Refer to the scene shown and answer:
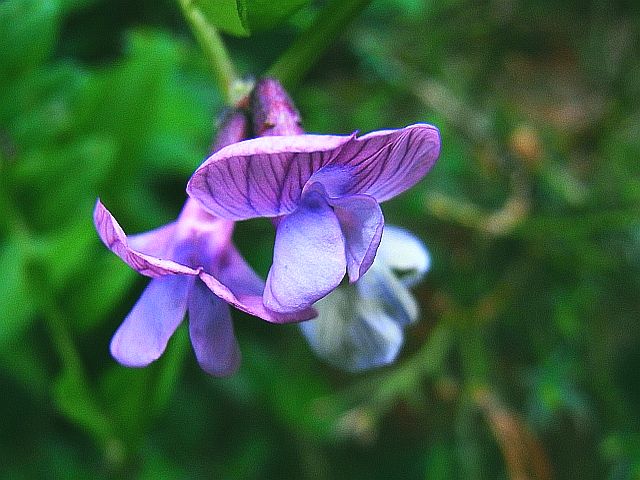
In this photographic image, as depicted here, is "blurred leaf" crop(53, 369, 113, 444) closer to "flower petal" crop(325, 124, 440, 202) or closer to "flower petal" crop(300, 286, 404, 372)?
"flower petal" crop(300, 286, 404, 372)

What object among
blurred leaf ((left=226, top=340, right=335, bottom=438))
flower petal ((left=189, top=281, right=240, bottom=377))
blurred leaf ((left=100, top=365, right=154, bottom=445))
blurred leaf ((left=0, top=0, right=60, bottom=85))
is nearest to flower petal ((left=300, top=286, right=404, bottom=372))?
flower petal ((left=189, top=281, right=240, bottom=377))

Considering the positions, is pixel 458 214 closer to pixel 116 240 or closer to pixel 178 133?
pixel 178 133

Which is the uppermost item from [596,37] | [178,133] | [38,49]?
[38,49]

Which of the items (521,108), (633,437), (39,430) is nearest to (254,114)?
(39,430)

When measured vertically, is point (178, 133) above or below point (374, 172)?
below

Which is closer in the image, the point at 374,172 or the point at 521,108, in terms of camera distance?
the point at 374,172

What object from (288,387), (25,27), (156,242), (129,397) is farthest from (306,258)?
(288,387)
